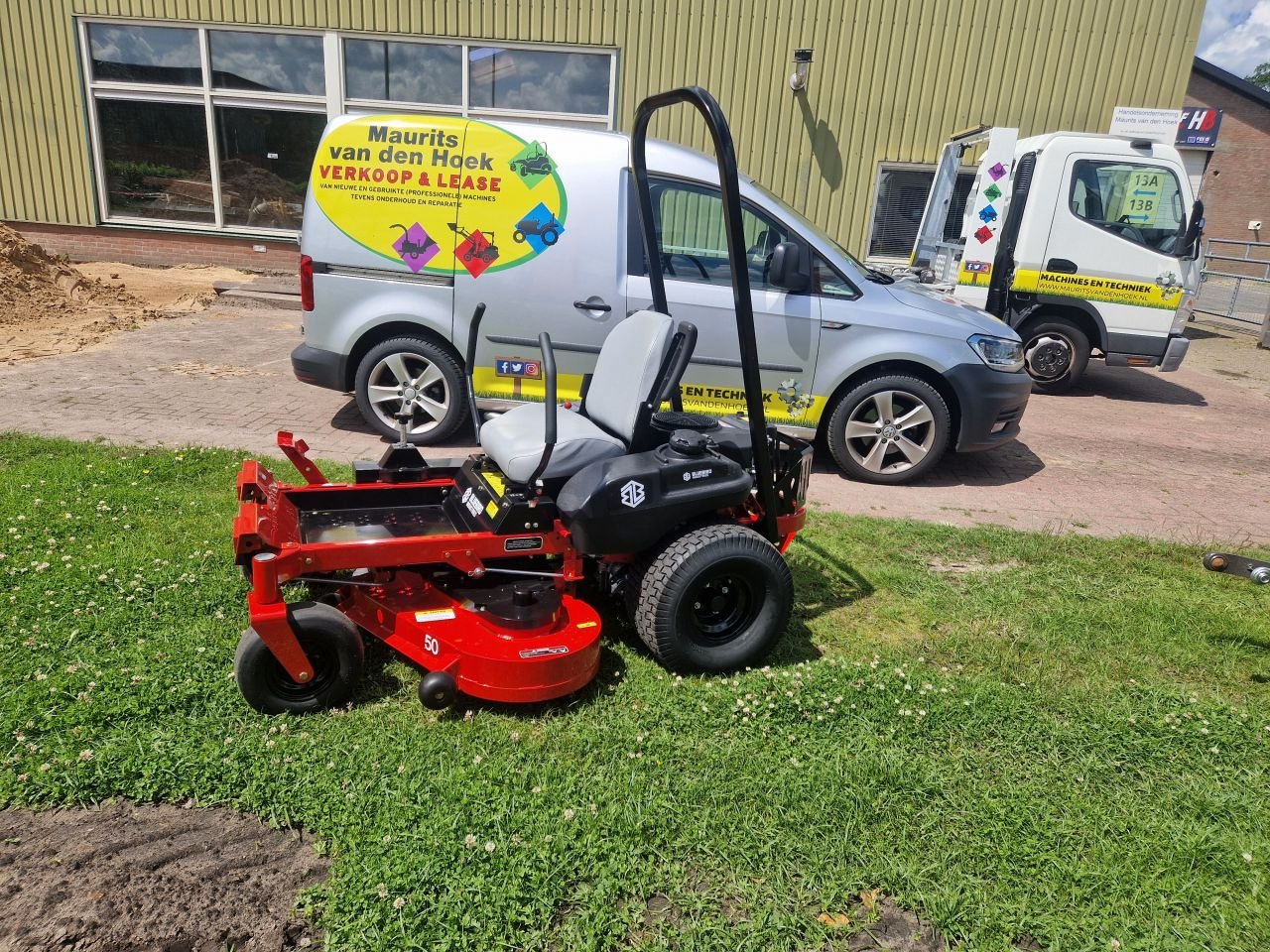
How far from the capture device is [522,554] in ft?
11.4

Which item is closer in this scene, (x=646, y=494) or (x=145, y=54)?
(x=646, y=494)

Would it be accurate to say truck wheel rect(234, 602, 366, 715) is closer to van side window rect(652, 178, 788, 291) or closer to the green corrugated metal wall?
van side window rect(652, 178, 788, 291)

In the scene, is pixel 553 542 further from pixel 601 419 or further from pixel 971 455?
pixel 971 455

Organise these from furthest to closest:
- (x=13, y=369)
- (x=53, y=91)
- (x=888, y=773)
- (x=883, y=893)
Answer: (x=53, y=91)
(x=13, y=369)
(x=888, y=773)
(x=883, y=893)

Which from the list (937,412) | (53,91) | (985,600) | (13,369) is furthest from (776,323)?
(53,91)

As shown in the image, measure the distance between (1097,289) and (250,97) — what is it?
40.3ft

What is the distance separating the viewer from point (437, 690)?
2926 mm

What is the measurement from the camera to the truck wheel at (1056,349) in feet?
31.6

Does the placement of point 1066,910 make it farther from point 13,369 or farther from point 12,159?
point 12,159

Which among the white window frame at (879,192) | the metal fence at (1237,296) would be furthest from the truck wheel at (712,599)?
the metal fence at (1237,296)

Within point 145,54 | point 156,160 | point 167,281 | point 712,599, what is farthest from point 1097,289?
point 145,54

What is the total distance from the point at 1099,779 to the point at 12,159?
1639 cm

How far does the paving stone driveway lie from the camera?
5.89 metres

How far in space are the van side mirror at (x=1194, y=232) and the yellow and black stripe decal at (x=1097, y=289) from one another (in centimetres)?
40
